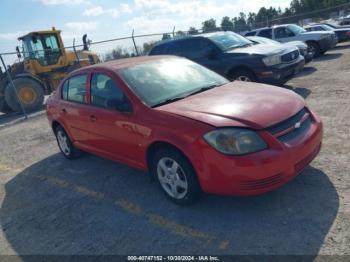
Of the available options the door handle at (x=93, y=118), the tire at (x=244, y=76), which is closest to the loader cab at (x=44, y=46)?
the tire at (x=244, y=76)

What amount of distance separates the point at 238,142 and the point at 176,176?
2.84ft

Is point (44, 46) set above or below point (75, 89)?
above

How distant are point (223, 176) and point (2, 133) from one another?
8.95 metres

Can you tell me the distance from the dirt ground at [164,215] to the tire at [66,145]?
0.39 m

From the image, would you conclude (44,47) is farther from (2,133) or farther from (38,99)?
(2,133)

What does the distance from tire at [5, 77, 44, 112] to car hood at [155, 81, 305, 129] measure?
1075 cm

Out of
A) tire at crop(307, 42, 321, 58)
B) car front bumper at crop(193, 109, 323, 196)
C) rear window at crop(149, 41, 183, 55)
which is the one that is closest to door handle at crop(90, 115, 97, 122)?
car front bumper at crop(193, 109, 323, 196)

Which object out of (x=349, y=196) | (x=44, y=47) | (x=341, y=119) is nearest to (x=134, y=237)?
(x=349, y=196)

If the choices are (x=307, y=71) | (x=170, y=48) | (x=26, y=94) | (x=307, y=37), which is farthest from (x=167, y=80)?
(x=307, y=37)

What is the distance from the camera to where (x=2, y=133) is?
10227 mm

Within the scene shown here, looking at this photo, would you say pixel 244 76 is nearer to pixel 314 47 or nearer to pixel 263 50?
pixel 263 50

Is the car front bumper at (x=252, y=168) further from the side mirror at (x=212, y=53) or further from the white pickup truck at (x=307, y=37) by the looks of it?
the white pickup truck at (x=307, y=37)

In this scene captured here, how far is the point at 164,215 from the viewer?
149 inches

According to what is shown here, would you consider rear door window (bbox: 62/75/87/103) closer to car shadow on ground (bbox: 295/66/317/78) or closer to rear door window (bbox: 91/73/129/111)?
rear door window (bbox: 91/73/129/111)
